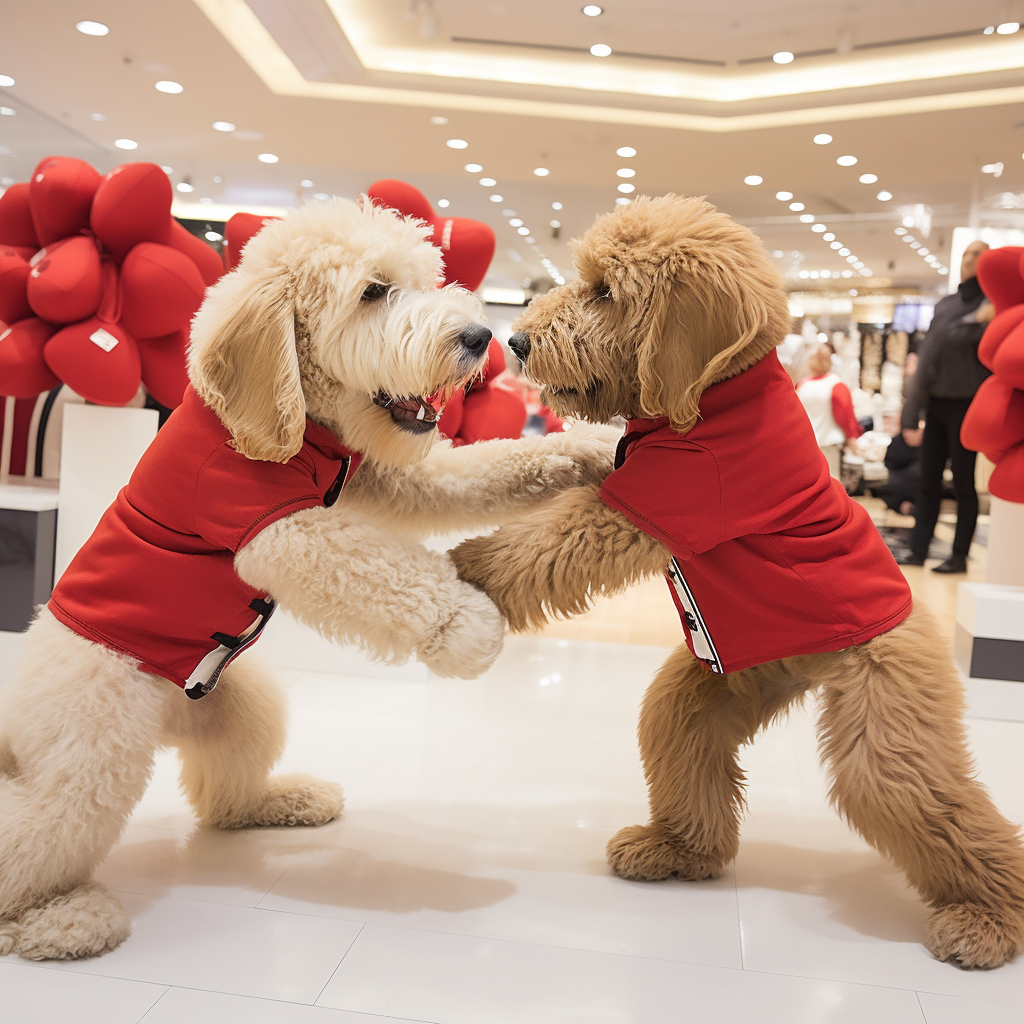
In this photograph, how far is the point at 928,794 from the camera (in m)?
1.42

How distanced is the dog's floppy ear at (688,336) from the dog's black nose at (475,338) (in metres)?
0.24

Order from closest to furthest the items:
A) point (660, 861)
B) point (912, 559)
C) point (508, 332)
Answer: point (508, 332) → point (660, 861) → point (912, 559)

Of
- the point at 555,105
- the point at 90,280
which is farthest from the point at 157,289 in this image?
the point at 555,105

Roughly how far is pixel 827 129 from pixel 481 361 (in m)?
5.98

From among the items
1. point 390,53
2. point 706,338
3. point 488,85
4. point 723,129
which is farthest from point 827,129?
point 706,338

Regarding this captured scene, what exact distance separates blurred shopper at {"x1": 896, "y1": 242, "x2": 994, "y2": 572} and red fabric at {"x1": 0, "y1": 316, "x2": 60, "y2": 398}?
13.3 feet

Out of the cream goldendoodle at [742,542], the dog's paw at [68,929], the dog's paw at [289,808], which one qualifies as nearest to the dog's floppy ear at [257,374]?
the cream goldendoodle at [742,542]

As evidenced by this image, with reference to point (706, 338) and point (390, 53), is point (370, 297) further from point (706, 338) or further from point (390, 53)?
point (390, 53)

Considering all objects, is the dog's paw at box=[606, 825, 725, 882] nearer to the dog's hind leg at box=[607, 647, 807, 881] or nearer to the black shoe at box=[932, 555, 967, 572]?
the dog's hind leg at box=[607, 647, 807, 881]

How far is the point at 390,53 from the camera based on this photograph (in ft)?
20.0

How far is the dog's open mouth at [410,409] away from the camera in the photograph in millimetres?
1383

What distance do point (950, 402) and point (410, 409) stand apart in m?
4.33

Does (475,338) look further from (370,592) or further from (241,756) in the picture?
(241,756)

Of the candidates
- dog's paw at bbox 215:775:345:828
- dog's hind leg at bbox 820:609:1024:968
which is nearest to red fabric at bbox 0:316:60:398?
dog's paw at bbox 215:775:345:828
